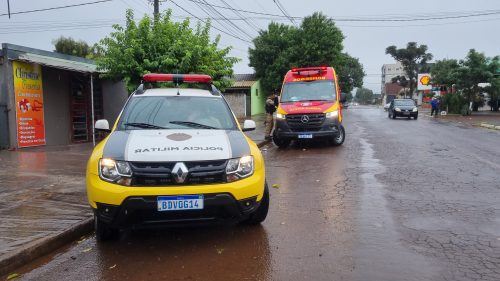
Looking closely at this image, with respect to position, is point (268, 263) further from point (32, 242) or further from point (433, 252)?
point (32, 242)

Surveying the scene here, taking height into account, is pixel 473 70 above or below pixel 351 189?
above

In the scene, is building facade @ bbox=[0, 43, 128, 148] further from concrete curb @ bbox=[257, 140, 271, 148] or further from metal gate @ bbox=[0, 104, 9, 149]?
concrete curb @ bbox=[257, 140, 271, 148]

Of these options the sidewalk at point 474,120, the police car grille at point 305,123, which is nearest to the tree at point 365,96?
the sidewalk at point 474,120

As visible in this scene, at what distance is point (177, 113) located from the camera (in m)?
5.71

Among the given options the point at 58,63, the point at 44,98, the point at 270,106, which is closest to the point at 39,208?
the point at 58,63

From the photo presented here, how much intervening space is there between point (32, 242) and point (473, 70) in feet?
119

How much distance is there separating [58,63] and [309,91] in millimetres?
7949

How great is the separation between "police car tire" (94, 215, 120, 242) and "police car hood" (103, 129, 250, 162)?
86 centimetres

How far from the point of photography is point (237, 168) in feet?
14.9

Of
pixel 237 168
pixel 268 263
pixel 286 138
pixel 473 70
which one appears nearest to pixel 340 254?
pixel 268 263

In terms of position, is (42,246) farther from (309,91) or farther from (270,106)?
(270,106)

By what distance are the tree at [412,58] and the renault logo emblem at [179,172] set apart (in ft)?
254

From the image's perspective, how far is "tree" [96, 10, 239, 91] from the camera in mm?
12219

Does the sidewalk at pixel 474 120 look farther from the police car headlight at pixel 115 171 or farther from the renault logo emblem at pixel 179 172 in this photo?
the police car headlight at pixel 115 171
